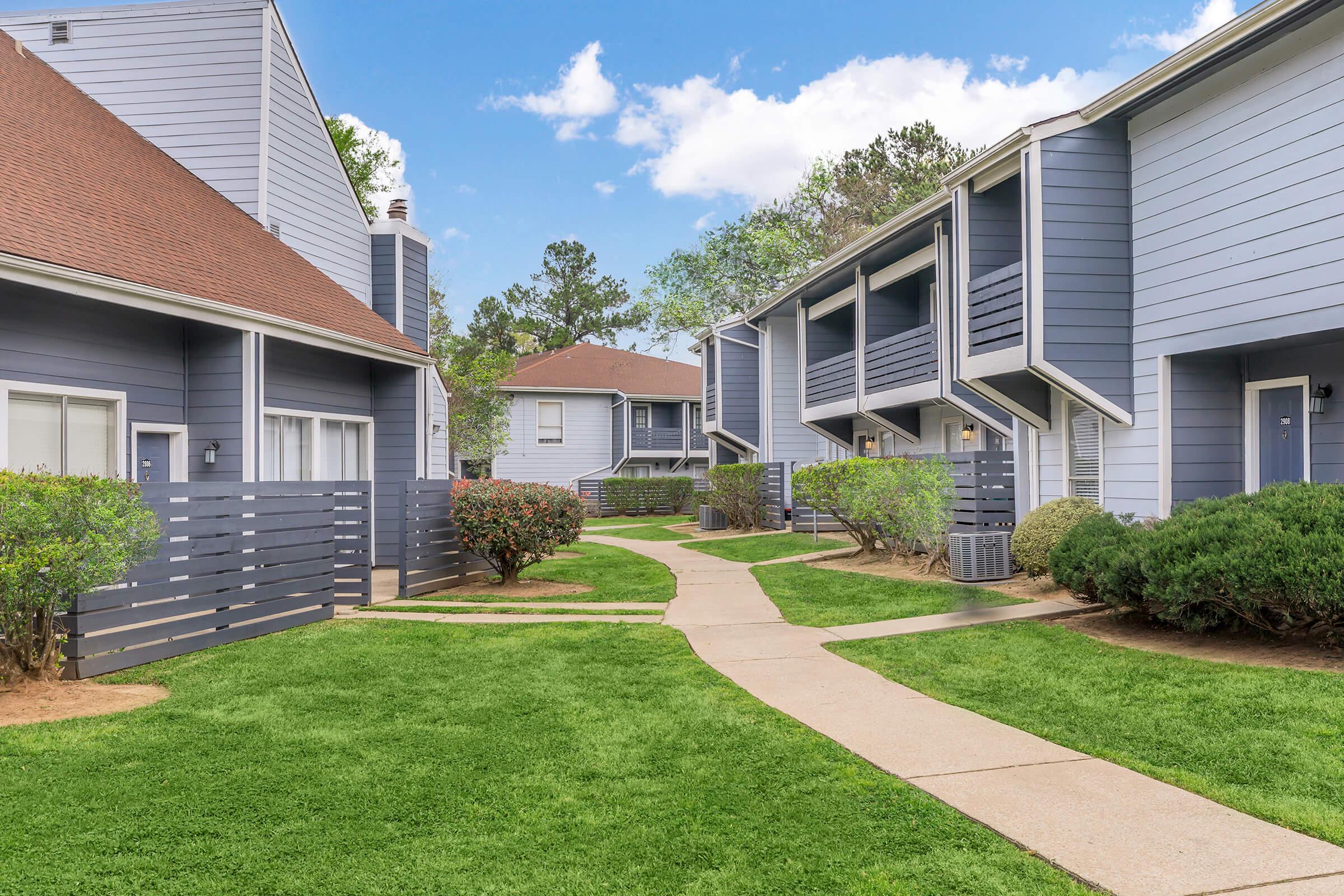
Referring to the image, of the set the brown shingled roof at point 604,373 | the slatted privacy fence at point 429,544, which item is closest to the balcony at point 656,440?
the brown shingled roof at point 604,373

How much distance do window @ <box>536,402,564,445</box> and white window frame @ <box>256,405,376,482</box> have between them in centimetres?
2136

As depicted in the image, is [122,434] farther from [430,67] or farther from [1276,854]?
[430,67]

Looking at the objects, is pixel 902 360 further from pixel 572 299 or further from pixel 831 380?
pixel 572 299

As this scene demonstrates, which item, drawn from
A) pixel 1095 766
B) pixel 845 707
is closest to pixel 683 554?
pixel 845 707

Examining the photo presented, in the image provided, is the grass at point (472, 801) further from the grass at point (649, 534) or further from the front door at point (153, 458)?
the grass at point (649, 534)

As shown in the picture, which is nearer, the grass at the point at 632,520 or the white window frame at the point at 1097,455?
the white window frame at the point at 1097,455

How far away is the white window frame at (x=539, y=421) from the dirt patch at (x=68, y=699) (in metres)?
29.8

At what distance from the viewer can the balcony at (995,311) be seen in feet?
37.6

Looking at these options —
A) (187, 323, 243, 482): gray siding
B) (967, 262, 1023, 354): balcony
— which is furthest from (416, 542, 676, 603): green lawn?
(967, 262, 1023, 354): balcony

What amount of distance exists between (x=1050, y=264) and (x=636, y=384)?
92.2 feet

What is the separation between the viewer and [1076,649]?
24.0ft

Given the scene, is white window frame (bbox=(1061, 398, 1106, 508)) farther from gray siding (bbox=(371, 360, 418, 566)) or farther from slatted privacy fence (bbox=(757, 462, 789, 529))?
gray siding (bbox=(371, 360, 418, 566))

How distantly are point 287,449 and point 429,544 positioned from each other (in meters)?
2.84

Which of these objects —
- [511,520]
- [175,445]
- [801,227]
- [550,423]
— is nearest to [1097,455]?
[511,520]
